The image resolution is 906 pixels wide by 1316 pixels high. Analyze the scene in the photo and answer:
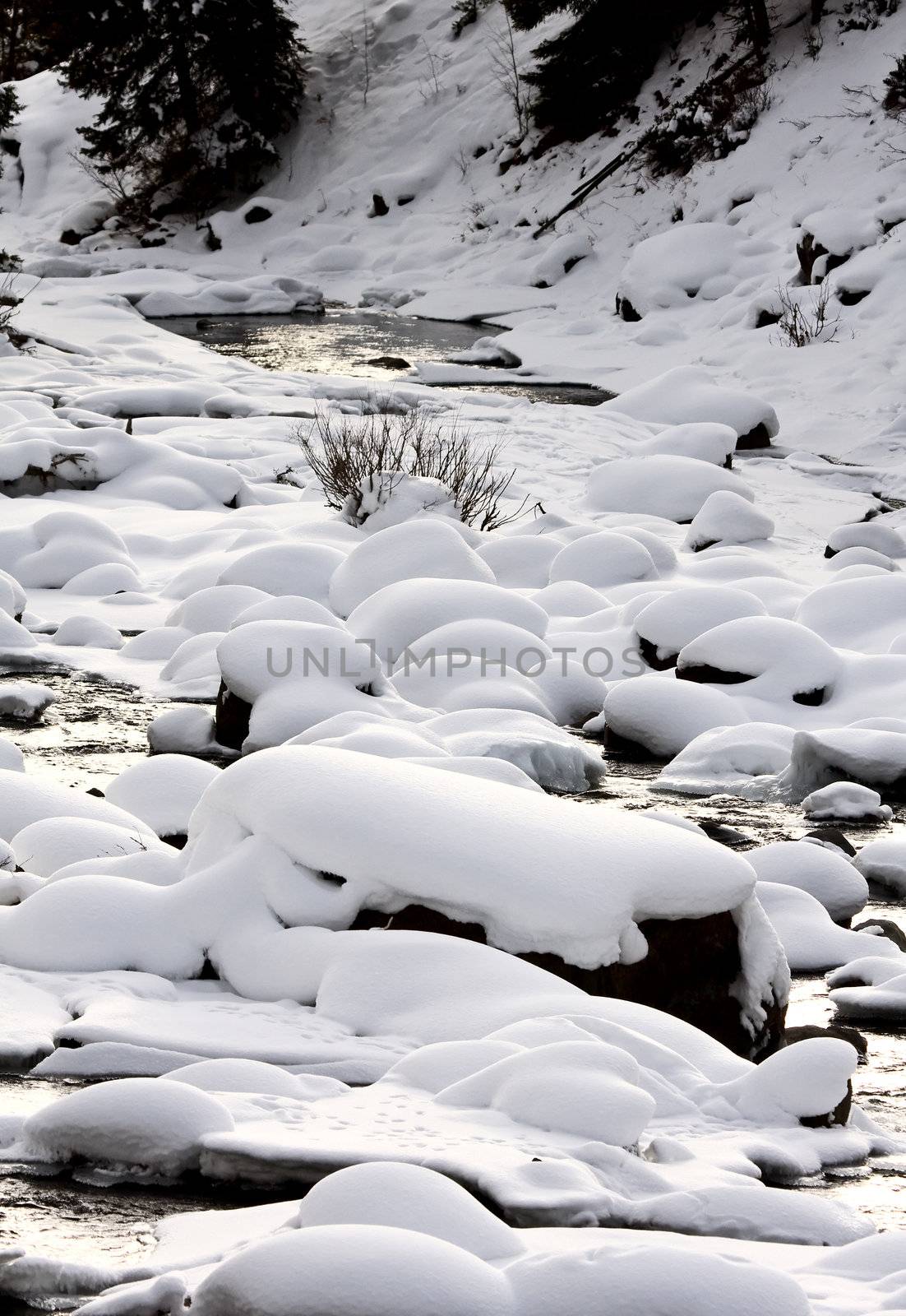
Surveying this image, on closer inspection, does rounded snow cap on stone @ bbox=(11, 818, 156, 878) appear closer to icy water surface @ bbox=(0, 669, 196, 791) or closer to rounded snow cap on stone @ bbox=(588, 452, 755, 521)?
icy water surface @ bbox=(0, 669, 196, 791)

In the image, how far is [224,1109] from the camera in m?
2.30

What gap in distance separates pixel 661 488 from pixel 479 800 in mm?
7019

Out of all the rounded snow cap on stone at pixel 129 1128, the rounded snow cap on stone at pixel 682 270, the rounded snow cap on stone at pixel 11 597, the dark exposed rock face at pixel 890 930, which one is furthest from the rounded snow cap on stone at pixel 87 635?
the rounded snow cap on stone at pixel 682 270

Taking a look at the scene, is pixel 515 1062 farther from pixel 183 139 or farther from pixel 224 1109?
pixel 183 139

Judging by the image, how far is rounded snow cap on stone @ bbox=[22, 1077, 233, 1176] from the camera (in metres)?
2.23

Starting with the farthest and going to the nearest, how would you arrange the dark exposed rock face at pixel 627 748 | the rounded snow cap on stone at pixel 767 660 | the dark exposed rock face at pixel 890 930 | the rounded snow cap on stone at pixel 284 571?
the rounded snow cap on stone at pixel 284 571 < the rounded snow cap on stone at pixel 767 660 < the dark exposed rock face at pixel 627 748 < the dark exposed rock face at pixel 890 930

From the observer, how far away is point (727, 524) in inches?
357

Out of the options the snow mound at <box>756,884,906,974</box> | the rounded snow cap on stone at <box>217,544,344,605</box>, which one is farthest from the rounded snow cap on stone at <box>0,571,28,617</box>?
the snow mound at <box>756,884,906,974</box>

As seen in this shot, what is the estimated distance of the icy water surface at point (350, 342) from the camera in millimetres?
13812

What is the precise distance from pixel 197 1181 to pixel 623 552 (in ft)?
20.1

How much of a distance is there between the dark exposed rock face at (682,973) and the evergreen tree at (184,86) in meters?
21.4

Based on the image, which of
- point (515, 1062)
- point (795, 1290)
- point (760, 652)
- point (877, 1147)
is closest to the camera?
point (795, 1290)

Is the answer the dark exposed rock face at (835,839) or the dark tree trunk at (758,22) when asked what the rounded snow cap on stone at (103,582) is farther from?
the dark tree trunk at (758,22)

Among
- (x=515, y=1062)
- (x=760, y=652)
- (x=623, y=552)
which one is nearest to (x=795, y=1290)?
(x=515, y=1062)
